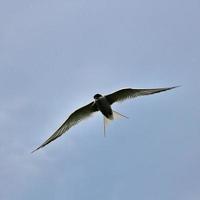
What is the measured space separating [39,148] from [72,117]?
3.04 meters

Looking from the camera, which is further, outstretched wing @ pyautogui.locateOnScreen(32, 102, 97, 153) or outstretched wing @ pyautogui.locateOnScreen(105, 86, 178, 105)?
outstretched wing @ pyautogui.locateOnScreen(32, 102, 97, 153)

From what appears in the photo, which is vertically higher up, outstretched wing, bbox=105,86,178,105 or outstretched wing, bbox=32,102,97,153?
outstretched wing, bbox=32,102,97,153

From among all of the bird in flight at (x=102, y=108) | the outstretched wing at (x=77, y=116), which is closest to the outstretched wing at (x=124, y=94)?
the bird in flight at (x=102, y=108)

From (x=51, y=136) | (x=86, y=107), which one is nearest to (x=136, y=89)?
(x=86, y=107)

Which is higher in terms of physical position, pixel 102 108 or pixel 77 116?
pixel 77 116

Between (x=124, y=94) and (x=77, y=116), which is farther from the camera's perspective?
(x=77, y=116)

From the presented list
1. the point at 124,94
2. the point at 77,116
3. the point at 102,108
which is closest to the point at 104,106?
the point at 102,108

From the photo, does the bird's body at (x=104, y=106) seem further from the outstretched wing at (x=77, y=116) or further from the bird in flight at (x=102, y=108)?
the outstretched wing at (x=77, y=116)

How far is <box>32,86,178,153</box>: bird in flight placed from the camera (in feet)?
84.1

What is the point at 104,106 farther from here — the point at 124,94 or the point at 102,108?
the point at 124,94

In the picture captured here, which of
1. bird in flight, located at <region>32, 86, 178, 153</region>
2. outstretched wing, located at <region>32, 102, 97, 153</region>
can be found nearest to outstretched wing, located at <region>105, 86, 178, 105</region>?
bird in flight, located at <region>32, 86, 178, 153</region>

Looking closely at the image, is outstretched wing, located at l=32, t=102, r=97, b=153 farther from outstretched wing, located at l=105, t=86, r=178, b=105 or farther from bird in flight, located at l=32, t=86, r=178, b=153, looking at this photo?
outstretched wing, located at l=105, t=86, r=178, b=105

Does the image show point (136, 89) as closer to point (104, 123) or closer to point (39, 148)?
point (104, 123)

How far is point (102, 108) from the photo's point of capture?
26.0 m
